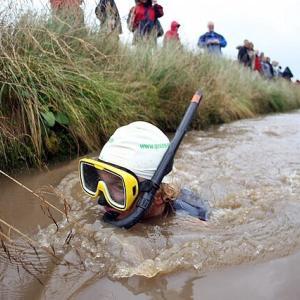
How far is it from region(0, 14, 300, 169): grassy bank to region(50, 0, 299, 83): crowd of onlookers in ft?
0.69

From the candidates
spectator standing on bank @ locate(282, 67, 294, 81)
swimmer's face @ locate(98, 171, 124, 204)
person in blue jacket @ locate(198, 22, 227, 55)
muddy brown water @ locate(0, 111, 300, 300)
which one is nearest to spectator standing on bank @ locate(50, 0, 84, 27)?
muddy brown water @ locate(0, 111, 300, 300)

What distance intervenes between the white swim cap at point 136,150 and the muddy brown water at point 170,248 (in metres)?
0.34

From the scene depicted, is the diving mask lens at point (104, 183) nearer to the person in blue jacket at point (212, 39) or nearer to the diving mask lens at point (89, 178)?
the diving mask lens at point (89, 178)

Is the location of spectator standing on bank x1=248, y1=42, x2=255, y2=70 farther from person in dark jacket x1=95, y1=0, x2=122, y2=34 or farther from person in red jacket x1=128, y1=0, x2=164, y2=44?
person in dark jacket x1=95, y1=0, x2=122, y2=34

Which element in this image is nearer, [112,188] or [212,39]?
[112,188]

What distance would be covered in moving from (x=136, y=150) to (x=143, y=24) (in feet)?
19.9

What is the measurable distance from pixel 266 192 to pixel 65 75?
2036 mm

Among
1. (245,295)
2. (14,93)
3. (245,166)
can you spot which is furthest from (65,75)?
(245,295)

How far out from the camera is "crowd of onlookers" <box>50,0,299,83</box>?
5.35 meters

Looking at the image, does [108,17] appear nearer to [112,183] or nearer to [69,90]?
[69,90]

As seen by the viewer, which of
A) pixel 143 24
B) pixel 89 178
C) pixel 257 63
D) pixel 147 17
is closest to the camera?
pixel 89 178

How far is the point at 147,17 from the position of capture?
8633mm

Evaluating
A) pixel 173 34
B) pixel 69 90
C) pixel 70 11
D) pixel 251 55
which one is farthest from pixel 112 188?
pixel 251 55

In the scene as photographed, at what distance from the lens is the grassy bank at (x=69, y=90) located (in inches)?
154
